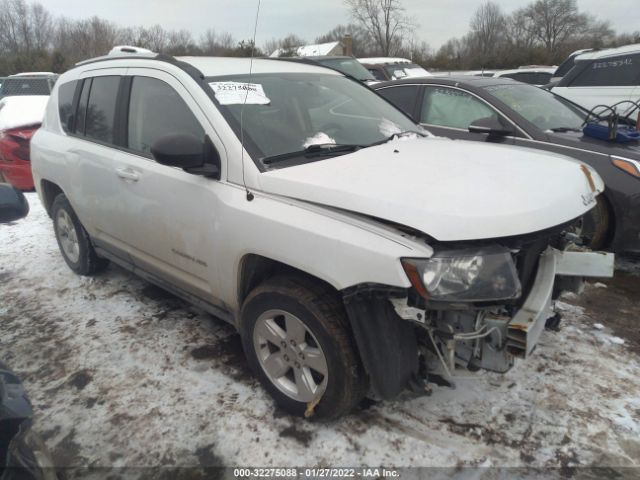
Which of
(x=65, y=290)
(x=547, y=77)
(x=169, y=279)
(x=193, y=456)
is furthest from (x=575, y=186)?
(x=547, y=77)

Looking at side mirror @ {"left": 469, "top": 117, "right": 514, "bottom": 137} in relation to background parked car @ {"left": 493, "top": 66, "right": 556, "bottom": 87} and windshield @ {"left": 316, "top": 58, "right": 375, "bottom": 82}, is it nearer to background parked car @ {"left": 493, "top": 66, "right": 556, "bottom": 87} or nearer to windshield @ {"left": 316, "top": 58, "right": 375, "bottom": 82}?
windshield @ {"left": 316, "top": 58, "right": 375, "bottom": 82}

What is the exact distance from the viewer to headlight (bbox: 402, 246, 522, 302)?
6.23 feet

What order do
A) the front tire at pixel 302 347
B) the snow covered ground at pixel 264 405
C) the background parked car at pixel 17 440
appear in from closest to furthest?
the background parked car at pixel 17 440 → the front tire at pixel 302 347 → the snow covered ground at pixel 264 405

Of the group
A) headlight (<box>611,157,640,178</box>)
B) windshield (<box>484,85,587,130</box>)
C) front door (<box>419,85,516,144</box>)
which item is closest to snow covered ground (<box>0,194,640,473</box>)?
headlight (<box>611,157,640,178</box>)

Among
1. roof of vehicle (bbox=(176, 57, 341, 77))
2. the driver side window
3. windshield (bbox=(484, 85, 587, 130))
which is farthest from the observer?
the driver side window

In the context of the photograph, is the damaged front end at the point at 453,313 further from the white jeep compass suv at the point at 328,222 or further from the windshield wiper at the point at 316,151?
the windshield wiper at the point at 316,151

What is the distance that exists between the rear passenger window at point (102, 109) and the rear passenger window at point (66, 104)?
1.15 feet

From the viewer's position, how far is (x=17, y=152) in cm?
702

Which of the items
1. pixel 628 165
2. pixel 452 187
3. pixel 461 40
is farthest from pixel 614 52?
pixel 461 40

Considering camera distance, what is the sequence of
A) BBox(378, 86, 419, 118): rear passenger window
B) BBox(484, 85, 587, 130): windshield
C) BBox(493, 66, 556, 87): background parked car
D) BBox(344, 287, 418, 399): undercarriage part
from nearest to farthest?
BBox(344, 287, 418, 399): undercarriage part
BBox(484, 85, 587, 130): windshield
BBox(378, 86, 419, 118): rear passenger window
BBox(493, 66, 556, 87): background parked car

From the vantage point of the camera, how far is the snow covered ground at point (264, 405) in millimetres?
2357

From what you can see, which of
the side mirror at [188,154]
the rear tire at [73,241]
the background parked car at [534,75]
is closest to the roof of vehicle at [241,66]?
the side mirror at [188,154]

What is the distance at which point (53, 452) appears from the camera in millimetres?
2441

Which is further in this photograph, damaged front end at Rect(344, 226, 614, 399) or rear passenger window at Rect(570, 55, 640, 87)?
rear passenger window at Rect(570, 55, 640, 87)
